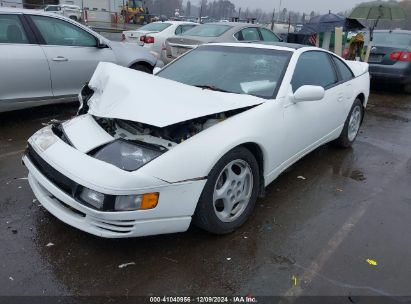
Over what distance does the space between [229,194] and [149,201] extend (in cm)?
77

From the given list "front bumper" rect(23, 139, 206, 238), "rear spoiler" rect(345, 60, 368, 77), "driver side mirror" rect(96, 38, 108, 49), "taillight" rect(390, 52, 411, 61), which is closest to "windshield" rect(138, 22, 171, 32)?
"driver side mirror" rect(96, 38, 108, 49)

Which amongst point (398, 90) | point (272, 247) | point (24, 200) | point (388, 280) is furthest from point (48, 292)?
point (398, 90)

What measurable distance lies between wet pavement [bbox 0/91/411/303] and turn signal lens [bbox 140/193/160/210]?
1.62 feet

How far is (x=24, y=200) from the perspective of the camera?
3578 millimetres

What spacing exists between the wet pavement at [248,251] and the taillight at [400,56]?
6330 millimetres

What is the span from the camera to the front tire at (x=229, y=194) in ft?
9.45

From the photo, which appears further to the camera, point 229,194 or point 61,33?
point 61,33

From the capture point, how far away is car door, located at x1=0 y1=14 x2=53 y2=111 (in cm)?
529

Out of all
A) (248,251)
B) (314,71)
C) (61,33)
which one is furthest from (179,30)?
(248,251)

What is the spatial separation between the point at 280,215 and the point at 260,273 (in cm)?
89

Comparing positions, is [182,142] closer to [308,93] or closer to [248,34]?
[308,93]

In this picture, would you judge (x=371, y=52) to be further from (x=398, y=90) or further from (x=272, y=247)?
(x=272, y=247)

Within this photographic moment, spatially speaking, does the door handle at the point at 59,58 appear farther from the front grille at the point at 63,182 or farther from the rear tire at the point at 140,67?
the front grille at the point at 63,182

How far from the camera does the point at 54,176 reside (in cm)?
278
